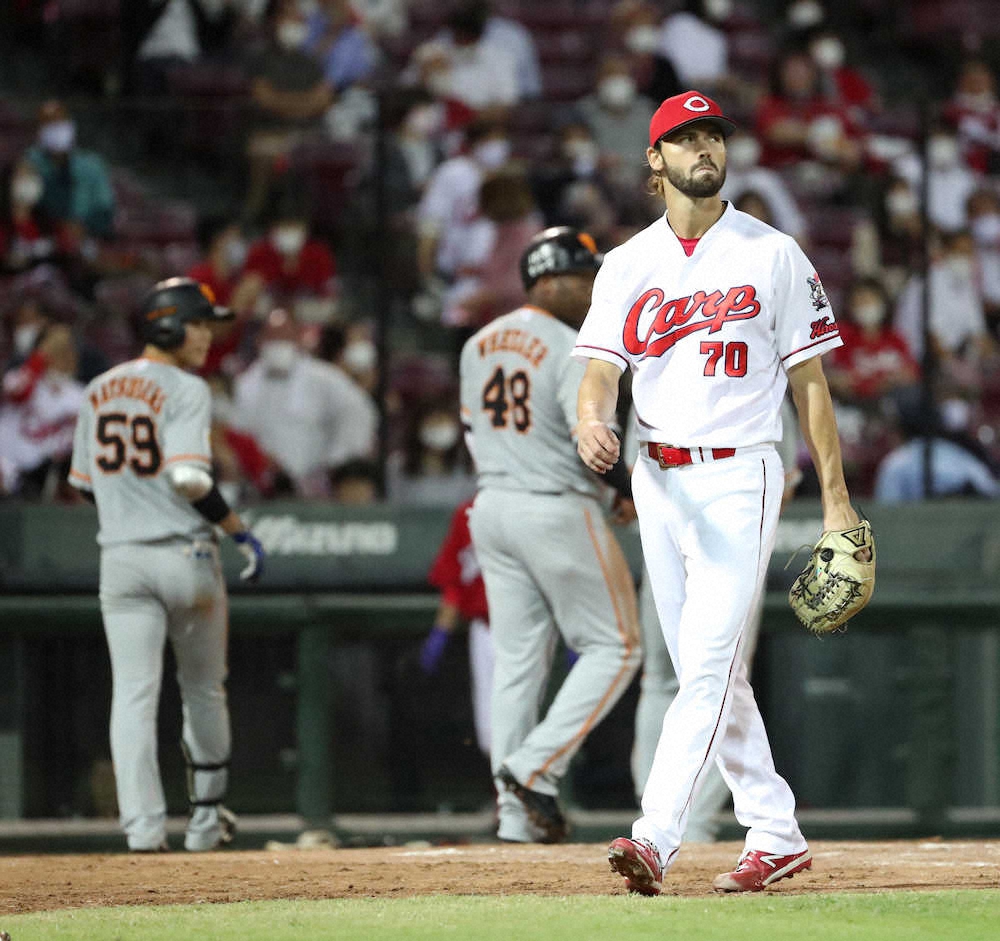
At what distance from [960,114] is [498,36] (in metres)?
3.48

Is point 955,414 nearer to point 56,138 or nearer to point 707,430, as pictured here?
point 56,138

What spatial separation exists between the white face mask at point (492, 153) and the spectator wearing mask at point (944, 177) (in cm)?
179

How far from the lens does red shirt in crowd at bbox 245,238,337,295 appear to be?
8586 millimetres

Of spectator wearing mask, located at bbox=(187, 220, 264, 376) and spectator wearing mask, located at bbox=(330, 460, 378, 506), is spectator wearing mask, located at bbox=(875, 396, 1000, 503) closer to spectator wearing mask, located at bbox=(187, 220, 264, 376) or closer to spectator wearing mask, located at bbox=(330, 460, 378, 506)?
spectator wearing mask, located at bbox=(330, 460, 378, 506)

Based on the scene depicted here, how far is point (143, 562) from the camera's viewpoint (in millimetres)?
6719

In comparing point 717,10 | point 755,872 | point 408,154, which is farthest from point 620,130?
point 755,872

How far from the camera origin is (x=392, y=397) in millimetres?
8289

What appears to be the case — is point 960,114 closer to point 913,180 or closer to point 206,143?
point 913,180

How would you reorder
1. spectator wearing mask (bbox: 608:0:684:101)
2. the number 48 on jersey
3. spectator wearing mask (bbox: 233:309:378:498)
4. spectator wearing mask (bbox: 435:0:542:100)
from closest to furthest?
1. the number 48 on jersey
2. spectator wearing mask (bbox: 233:309:378:498)
3. spectator wearing mask (bbox: 608:0:684:101)
4. spectator wearing mask (bbox: 435:0:542:100)

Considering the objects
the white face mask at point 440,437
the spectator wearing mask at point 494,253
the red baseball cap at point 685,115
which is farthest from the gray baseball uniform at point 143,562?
the red baseball cap at point 685,115

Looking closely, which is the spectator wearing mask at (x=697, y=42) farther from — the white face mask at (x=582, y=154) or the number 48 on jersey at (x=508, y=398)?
the number 48 on jersey at (x=508, y=398)

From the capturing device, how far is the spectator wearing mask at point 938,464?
8.47m

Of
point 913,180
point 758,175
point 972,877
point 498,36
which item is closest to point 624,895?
point 972,877

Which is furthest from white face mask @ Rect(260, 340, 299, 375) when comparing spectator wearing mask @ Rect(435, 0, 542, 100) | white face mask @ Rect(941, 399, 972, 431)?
spectator wearing mask @ Rect(435, 0, 542, 100)
